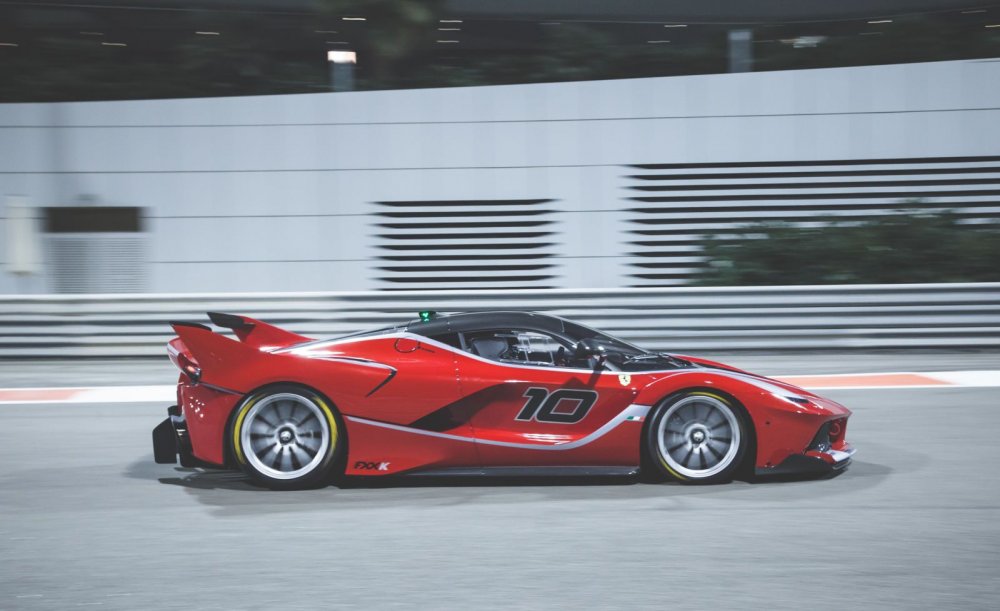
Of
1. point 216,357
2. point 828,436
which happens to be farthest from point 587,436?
point 216,357

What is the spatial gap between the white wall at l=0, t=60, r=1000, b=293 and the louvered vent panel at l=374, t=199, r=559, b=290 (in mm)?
178

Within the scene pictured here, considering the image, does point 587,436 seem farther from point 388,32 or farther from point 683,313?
point 388,32

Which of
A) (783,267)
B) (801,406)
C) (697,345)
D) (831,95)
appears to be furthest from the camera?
(831,95)

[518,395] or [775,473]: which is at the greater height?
[518,395]

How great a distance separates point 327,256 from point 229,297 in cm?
303

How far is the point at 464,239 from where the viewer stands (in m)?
15.5

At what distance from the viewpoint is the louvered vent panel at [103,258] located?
15.2m

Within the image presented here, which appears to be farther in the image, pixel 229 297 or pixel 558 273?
pixel 558 273

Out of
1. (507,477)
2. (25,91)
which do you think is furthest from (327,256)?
(507,477)

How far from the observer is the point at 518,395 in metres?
6.27

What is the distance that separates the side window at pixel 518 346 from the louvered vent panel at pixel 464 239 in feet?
28.7

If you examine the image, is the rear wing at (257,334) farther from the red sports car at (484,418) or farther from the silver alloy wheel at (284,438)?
the silver alloy wheel at (284,438)

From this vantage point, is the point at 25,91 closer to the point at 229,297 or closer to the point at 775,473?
the point at 229,297

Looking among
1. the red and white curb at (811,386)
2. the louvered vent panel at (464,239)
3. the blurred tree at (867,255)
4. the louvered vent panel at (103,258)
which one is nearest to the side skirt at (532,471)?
the red and white curb at (811,386)
